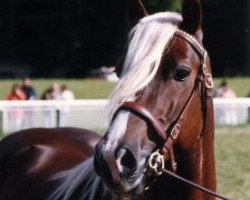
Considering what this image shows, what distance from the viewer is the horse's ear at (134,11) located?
138 inches

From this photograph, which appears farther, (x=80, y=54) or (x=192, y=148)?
(x=80, y=54)

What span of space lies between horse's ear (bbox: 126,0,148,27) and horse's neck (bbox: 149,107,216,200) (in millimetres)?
563

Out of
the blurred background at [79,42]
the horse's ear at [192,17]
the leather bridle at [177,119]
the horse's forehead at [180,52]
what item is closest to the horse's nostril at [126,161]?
the leather bridle at [177,119]

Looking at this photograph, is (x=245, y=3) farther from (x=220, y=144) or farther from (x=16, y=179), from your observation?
(x=16, y=179)

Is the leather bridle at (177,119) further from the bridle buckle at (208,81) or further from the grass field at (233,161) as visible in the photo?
the grass field at (233,161)

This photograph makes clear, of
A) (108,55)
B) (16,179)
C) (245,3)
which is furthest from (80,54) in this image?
(16,179)

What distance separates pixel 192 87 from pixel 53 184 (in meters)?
1.52

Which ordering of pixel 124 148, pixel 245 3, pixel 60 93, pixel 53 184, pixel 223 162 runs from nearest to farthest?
pixel 124 148 < pixel 53 184 < pixel 223 162 < pixel 60 93 < pixel 245 3

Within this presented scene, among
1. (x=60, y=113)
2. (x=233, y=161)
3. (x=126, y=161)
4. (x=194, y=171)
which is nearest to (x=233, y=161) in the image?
(x=233, y=161)

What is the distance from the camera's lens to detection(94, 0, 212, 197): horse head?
2.95 m

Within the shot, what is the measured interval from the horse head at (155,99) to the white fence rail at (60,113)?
22.6 feet

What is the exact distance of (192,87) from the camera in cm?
325

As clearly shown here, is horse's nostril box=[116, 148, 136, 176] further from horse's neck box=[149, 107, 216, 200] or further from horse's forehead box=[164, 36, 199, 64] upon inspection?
horse's forehead box=[164, 36, 199, 64]

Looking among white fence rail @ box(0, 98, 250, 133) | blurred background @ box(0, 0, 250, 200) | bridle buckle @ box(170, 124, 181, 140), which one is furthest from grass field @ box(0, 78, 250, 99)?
bridle buckle @ box(170, 124, 181, 140)
